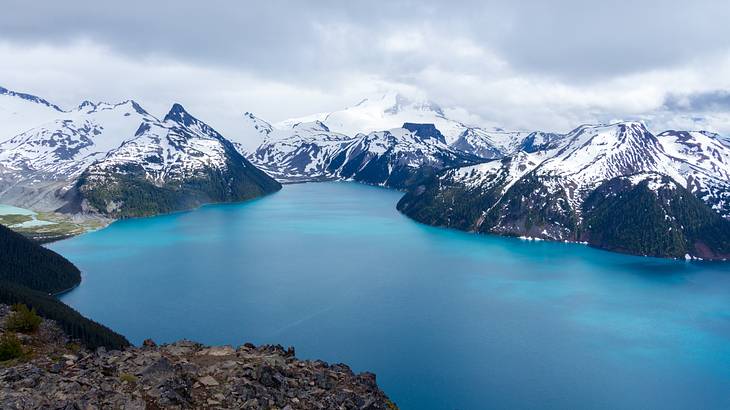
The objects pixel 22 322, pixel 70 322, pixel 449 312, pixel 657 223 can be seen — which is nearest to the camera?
pixel 22 322

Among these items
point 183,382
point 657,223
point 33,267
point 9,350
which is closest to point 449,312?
point 183,382

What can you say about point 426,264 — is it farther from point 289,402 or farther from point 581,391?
point 289,402

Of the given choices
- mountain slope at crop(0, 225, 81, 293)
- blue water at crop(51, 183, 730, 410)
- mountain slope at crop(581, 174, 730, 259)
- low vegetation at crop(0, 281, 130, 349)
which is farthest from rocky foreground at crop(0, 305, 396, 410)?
mountain slope at crop(581, 174, 730, 259)

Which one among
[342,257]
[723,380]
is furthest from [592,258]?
[723,380]

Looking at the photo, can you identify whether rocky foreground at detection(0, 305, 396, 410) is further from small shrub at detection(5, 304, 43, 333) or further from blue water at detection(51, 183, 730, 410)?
blue water at detection(51, 183, 730, 410)

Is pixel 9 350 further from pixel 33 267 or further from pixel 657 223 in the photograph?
pixel 657 223
